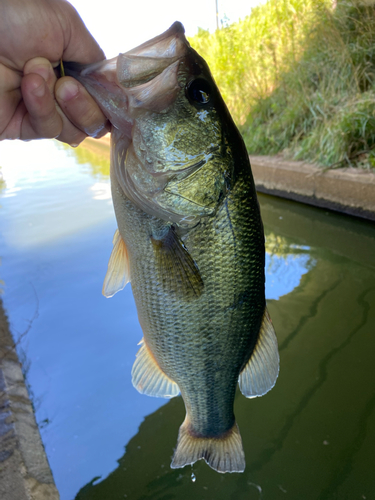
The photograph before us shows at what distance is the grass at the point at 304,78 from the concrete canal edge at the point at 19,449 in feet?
15.2

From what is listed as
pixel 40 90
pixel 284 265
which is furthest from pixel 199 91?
pixel 284 265

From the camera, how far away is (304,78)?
6391mm

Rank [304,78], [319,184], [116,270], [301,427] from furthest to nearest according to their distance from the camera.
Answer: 1. [304,78]
2. [319,184]
3. [301,427]
4. [116,270]

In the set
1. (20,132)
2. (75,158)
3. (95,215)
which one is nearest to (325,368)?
(20,132)

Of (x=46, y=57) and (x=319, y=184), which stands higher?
(x=46, y=57)

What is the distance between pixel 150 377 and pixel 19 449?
808 millimetres

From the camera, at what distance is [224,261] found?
121 centimetres

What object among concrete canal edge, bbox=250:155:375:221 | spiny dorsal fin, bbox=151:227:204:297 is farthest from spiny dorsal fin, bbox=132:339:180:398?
concrete canal edge, bbox=250:155:375:221

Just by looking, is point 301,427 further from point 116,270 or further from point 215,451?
point 116,270

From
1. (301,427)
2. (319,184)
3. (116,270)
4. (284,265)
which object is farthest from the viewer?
(319,184)

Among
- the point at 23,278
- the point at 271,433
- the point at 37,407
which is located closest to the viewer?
the point at 271,433

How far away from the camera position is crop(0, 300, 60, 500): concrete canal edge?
4.95 feet

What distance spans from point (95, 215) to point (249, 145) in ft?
11.1

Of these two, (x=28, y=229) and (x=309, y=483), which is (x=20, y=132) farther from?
(x=28, y=229)
